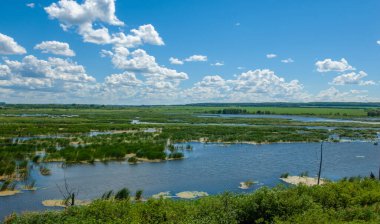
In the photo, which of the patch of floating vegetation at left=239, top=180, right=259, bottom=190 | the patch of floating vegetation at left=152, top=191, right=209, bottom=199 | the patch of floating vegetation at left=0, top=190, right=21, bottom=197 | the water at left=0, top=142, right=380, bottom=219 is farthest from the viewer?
the patch of floating vegetation at left=239, top=180, right=259, bottom=190

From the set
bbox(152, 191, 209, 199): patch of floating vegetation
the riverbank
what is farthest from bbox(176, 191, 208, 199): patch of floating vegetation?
the riverbank

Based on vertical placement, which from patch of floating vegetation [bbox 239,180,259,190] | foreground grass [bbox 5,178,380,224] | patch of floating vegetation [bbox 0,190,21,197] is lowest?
patch of floating vegetation [bbox 239,180,259,190]

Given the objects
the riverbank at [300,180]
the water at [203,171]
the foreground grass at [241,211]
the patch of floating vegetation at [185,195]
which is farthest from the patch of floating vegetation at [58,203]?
the riverbank at [300,180]

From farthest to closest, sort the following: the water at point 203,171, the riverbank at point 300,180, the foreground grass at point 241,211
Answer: the riverbank at point 300,180, the water at point 203,171, the foreground grass at point 241,211

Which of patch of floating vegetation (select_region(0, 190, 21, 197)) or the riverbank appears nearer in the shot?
patch of floating vegetation (select_region(0, 190, 21, 197))

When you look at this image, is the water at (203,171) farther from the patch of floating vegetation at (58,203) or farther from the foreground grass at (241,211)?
the foreground grass at (241,211)

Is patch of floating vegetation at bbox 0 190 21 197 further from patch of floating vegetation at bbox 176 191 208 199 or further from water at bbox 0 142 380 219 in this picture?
patch of floating vegetation at bbox 176 191 208 199

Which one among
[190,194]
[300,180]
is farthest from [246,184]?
[190,194]
